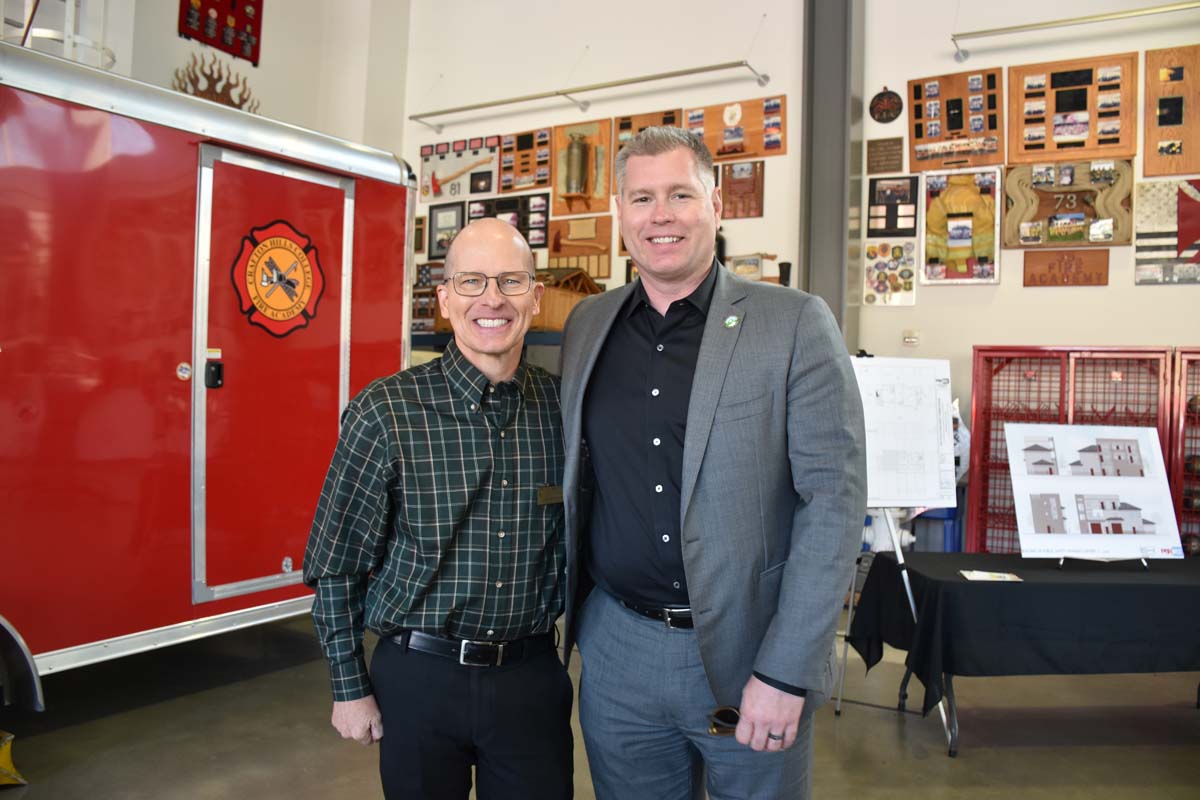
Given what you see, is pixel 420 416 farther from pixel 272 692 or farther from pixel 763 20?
pixel 763 20

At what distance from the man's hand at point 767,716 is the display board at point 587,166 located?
20.8 ft

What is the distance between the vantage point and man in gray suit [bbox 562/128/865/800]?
1609mm

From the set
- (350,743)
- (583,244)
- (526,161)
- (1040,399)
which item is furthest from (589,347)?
(526,161)

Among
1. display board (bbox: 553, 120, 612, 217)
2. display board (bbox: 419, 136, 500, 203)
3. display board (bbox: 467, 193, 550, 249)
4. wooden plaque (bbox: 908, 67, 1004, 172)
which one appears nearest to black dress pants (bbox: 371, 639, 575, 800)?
wooden plaque (bbox: 908, 67, 1004, 172)

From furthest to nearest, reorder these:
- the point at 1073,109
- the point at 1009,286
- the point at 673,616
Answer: the point at 1009,286, the point at 1073,109, the point at 673,616

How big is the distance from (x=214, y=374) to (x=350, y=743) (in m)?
1.60

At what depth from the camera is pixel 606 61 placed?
24.7 feet

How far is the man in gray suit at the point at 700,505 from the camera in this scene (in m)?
1.61

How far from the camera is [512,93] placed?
8.03 m

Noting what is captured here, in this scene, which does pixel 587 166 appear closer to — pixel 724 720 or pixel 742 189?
pixel 742 189

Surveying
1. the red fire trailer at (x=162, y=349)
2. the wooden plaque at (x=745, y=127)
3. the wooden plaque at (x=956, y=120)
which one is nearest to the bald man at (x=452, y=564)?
the red fire trailer at (x=162, y=349)

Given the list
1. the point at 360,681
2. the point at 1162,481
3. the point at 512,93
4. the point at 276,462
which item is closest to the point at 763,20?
the point at 512,93

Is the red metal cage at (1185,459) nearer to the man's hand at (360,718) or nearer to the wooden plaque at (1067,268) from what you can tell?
the wooden plaque at (1067,268)

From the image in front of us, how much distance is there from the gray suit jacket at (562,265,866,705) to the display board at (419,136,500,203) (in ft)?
22.4
